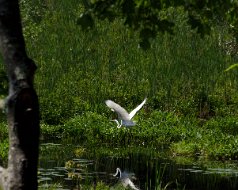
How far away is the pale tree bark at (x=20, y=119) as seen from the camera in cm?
344

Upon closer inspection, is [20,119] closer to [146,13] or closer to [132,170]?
[146,13]

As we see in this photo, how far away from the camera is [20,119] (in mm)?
3465

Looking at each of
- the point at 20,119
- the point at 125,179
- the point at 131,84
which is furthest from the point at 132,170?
the point at 20,119

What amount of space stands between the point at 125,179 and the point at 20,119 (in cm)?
852

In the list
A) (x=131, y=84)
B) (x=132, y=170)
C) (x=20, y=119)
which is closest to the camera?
(x=20, y=119)

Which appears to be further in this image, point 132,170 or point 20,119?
point 132,170

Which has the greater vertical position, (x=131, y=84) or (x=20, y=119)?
(x=131, y=84)

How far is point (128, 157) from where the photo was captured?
14.2 metres

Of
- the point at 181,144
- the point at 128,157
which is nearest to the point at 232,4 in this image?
the point at 128,157

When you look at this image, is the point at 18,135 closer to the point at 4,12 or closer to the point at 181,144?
the point at 4,12

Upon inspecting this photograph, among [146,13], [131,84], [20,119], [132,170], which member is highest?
[131,84]

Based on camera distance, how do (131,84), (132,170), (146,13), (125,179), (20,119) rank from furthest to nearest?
(131,84) → (132,170) → (125,179) → (146,13) → (20,119)

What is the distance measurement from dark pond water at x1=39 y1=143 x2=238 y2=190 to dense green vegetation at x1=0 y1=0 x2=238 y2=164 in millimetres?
1549

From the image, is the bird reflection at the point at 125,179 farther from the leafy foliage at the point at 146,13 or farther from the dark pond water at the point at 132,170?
the leafy foliage at the point at 146,13
